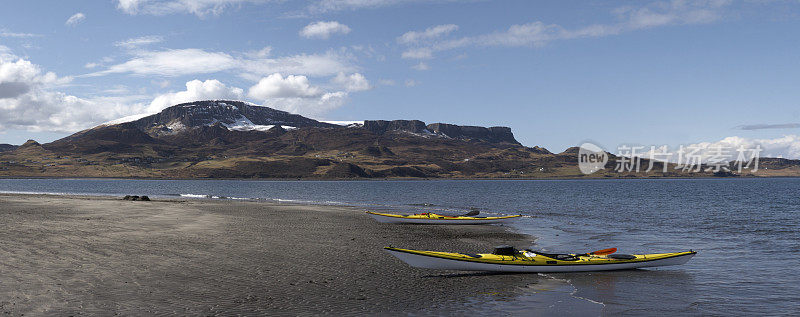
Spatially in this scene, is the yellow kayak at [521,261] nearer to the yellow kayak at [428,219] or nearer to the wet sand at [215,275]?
the wet sand at [215,275]

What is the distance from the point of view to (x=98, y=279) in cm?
1700

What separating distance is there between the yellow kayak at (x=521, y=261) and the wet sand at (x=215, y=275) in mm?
502

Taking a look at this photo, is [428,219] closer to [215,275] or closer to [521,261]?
[521,261]

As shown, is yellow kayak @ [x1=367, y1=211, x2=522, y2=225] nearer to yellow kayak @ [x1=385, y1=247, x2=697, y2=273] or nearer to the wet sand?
the wet sand

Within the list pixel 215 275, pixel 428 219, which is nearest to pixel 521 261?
pixel 215 275

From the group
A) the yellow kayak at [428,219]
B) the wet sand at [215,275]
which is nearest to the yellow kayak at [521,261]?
the wet sand at [215,275]

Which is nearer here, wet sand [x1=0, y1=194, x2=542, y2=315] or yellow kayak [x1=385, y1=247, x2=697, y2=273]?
wet sand [x1=0, y1=194, x2=542, y2=315]

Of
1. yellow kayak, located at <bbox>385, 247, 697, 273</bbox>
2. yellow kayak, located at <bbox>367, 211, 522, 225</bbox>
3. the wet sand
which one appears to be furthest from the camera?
yellow kayak, located at <bbox>367, 211, 522, 225</bbox>

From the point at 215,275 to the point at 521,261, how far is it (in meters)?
12.3

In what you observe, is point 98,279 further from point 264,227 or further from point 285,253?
point 264,227

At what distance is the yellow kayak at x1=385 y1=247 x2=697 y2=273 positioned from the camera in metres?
20.1

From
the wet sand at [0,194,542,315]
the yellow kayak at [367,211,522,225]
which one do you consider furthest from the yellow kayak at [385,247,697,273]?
the yellow kayak at [367,211,522,225]

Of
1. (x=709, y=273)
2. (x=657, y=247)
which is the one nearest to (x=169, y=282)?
(x=709, y=273)

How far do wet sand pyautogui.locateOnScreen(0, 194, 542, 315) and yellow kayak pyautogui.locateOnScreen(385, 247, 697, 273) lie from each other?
1.65 ft
